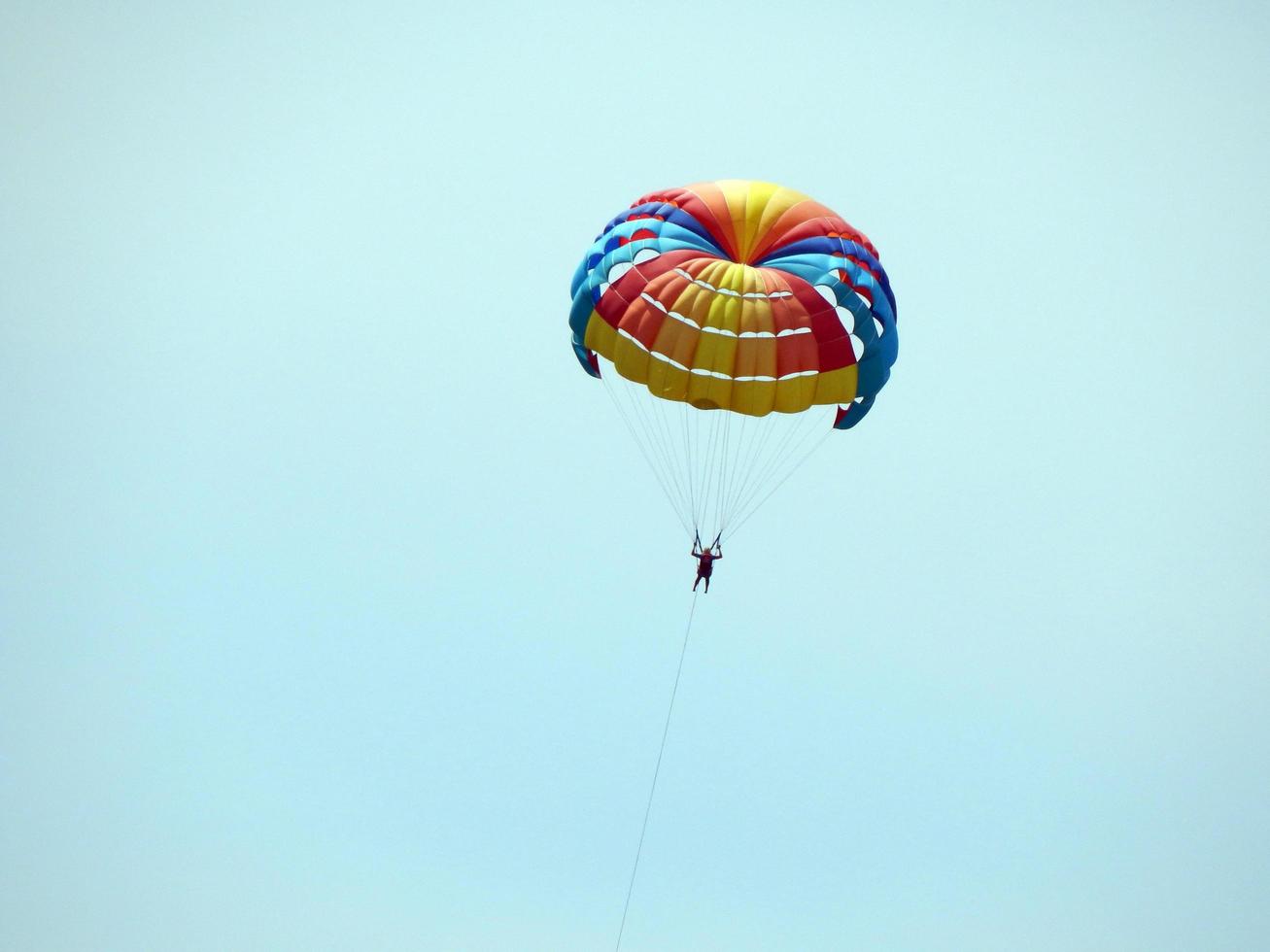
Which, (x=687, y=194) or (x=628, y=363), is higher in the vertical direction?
(x=687, y=194)

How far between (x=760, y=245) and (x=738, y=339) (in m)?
1.78

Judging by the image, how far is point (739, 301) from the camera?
Result: 92.3 ft

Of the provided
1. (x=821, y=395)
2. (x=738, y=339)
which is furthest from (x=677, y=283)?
(x=821, y=395)

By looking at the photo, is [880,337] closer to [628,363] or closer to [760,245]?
[760,245]

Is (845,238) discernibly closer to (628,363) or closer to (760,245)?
(760,245)

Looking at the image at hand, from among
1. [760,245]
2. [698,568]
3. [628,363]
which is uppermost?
[760,245]

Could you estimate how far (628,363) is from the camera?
1156 inches

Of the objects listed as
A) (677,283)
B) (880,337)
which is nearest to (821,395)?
(880,337)

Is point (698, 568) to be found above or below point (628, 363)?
below

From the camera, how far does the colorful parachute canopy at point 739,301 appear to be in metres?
28.2

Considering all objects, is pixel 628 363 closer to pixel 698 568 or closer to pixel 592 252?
pixel 592 252

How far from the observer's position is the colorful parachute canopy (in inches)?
1112

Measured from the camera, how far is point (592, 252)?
2942cm

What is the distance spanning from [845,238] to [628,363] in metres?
4.45
